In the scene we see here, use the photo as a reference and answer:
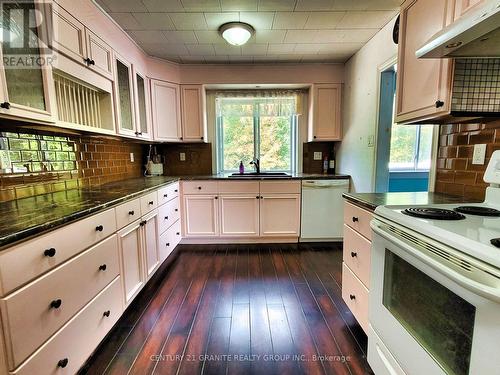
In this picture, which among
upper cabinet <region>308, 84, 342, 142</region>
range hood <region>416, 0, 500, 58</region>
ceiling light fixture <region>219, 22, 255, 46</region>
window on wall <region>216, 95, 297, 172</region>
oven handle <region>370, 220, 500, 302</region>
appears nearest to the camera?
oven handle <region>370, 220, 500, 302</region>

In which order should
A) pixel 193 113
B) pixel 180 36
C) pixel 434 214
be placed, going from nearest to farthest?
pixel 434 214 < pixel 180 36 < pixel 193 113

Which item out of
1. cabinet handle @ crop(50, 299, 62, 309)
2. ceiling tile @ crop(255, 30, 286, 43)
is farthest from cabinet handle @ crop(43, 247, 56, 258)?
ceiling tile @ crop(255, 30, 286, 43)

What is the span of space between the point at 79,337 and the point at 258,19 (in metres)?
2.52

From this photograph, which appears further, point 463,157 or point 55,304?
point 463,157

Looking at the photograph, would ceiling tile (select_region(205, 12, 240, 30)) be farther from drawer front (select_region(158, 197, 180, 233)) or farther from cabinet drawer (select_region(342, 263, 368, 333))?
cabinet drawer (select_region(342, 263, 368, 333))

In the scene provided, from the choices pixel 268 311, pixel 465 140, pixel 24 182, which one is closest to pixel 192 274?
pixel 268 311

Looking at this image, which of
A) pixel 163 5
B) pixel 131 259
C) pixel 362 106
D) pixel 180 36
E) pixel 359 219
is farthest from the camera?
pixel 362 106

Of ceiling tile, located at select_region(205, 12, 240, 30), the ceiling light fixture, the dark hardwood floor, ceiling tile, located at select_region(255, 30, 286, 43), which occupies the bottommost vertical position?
the dark hardwood floor

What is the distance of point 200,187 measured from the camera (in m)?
3.01

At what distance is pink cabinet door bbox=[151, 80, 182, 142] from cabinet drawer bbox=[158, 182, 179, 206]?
0.67m

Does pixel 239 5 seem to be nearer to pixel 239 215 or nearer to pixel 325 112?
pixel 325 112

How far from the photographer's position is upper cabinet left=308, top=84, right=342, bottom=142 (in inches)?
126

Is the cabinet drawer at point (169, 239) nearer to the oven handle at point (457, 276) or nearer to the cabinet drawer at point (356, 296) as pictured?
the cabinet drawer at point (356, 296)

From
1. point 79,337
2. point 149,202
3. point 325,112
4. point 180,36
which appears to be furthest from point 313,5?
point 79,337
